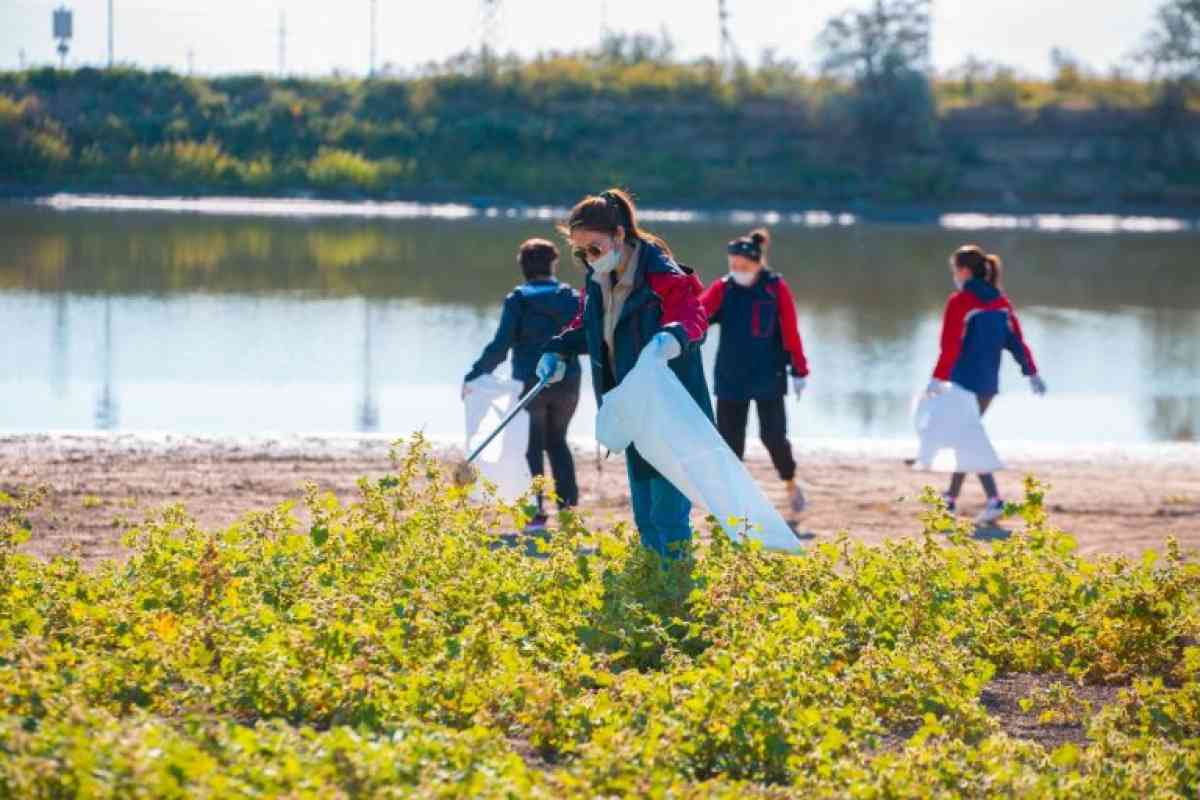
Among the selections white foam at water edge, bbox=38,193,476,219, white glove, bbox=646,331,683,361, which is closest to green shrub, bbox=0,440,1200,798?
white glove, bbox=646,331,683,361

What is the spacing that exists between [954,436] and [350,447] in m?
3.70

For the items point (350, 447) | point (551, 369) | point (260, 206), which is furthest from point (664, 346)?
point (260, 206)

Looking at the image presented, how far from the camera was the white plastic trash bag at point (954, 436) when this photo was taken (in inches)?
416

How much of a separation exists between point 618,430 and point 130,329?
12.3 m

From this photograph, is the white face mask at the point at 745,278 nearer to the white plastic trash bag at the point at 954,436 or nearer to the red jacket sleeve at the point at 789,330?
the red jacket sleeve at the point at 789,330

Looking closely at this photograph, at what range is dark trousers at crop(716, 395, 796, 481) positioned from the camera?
10.2 metres

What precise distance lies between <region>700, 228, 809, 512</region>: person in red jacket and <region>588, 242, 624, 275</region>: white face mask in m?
2.93

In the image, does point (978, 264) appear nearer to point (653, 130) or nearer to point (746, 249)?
point (746, 249)

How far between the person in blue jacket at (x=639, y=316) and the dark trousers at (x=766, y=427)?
2591mm

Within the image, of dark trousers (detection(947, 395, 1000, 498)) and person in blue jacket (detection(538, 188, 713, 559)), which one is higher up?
person in blue jacket (detection(538, 188, 713, 559))

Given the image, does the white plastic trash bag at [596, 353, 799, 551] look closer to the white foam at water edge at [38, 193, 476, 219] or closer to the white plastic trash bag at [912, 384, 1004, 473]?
the white plastic trash bag at [912, 384, 1004, 473]

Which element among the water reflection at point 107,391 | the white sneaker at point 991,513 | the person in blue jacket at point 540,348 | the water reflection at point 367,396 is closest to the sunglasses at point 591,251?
the person in blue jacket at point 540,348

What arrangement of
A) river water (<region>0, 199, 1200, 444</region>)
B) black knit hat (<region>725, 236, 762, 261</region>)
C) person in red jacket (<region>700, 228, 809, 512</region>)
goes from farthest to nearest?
1. river water (<region>0, 199, 1200, 444</region>)
2. person in red jacket (<region>700, 228, 809, 512</region>)
3. black knit hat (<region>725, 236, 762, 261</region>)

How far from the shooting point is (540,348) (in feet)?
31.8
